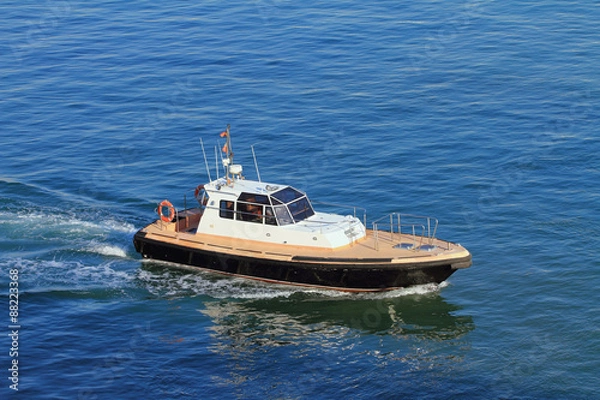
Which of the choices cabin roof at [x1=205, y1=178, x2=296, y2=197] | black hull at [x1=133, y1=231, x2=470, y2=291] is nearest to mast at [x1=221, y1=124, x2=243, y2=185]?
cabin roof at [x1=205, y1=178, x2=296, y2=197]

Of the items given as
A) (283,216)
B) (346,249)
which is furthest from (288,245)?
(346,249)

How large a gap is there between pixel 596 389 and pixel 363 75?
32.4 m

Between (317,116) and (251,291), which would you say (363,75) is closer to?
(317,116)

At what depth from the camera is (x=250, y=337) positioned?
30.1 metres

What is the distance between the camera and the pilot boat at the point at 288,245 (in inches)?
1261

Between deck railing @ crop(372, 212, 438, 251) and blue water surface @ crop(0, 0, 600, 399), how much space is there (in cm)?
131

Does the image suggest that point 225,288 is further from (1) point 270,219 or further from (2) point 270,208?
(2) point 270,208

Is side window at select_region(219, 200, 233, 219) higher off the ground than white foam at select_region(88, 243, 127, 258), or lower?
higher

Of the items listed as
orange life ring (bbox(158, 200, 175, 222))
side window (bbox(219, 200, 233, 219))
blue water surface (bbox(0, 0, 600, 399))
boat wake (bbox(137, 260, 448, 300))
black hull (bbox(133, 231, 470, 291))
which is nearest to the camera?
blue water surface (bbox(0, 0, 600, 399))

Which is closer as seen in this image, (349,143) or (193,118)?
(349,143)

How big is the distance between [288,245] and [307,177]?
32.3 feet

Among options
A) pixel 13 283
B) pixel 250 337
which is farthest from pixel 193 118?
pixel 250 337

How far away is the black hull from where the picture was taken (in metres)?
31.9

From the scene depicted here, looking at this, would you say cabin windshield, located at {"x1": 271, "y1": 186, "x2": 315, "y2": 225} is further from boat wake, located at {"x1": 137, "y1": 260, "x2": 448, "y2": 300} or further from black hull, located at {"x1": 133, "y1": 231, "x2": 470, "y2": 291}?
boat wake, located at {"x1": 137, "y1": 260, "x2": 448, "y2": 300}
